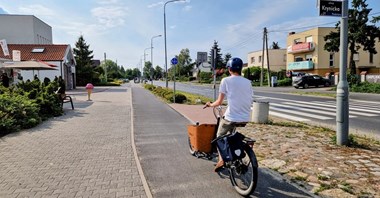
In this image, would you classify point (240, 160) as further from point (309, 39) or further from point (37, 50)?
point (309, 39)

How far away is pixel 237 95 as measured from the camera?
4.48 meters

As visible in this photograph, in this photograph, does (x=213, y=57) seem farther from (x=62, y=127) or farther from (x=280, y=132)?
(x=62, y=127)

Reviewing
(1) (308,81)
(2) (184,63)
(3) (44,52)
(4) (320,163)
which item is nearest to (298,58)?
(1) (308,81)

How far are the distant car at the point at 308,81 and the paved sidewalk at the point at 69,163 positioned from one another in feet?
101

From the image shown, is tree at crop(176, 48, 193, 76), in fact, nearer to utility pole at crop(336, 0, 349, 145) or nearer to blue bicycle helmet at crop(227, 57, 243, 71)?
utility pole at crop(336, 0, 349, 145)

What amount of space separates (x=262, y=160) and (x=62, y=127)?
6413 mm

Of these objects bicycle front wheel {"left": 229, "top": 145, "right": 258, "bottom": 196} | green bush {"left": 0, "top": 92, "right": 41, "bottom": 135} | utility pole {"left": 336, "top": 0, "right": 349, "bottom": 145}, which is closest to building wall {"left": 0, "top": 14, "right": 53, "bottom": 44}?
green bush {"left": 0, "top": 92, "right": 41, "bottom": 135}

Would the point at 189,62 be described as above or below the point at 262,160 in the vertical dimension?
above

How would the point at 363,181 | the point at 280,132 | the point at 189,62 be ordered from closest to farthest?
the point at 363,181 < the point at 280,132 < the point at 189,62

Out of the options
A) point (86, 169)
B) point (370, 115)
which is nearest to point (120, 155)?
point (86, 169)

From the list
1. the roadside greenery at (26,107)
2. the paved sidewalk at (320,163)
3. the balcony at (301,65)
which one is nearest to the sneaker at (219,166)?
the paved sidewalk at (320,163)

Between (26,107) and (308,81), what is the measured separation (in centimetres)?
3267

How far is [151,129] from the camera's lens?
940cm

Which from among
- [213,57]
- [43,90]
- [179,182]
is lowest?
[179,182]
